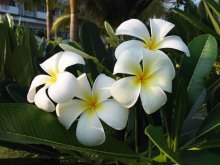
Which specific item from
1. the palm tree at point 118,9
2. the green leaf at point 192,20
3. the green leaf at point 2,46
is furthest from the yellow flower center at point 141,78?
the palm tree at point 118,9

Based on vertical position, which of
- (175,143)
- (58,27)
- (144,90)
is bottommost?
(58,27)

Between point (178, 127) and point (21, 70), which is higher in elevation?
→ point (178, 127)

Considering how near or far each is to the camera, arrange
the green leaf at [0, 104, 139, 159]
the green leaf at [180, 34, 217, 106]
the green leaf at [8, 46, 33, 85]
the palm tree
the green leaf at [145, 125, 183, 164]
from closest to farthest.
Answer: the green leaf at [145, 125, 183, 164] < the green leaf at [0, 104, 139, 159] < the green leaf at [180, 34, 217, 106] < the green leaf at [8, 46, 33, 85] < the palm tree

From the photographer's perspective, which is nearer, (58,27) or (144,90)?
(144,90)

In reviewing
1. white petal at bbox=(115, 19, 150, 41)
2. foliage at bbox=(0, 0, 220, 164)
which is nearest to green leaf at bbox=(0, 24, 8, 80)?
foliage at bbox=(0, 0, 220, 164)

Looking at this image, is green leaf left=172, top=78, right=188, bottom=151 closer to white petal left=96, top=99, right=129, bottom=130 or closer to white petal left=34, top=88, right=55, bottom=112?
white petal left=96, top=99, right=129, bottom=130

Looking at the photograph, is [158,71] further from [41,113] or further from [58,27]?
[58,27]

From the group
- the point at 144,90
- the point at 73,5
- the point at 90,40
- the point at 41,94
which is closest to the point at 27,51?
the point at 90,40

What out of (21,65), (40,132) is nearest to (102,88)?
(40,132)
